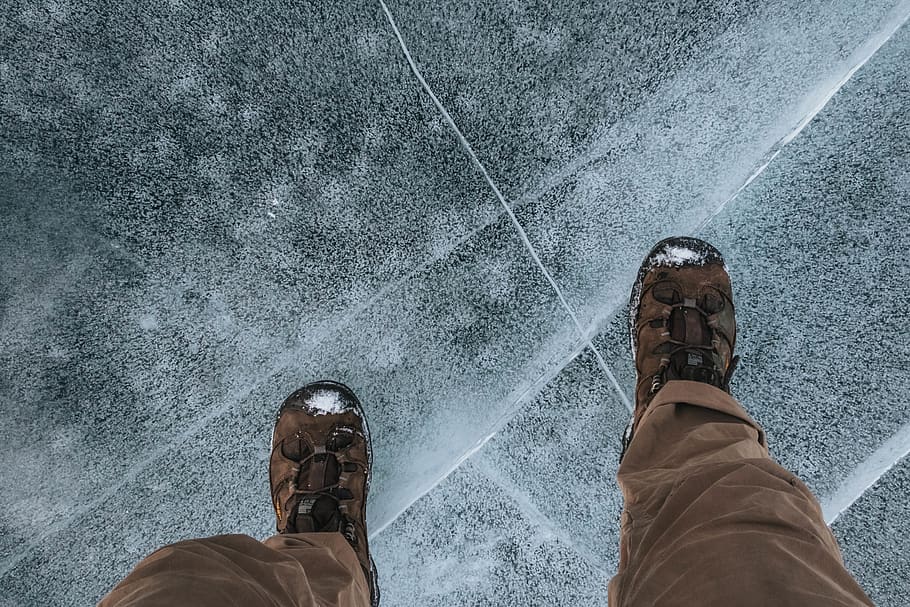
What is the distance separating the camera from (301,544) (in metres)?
0.93

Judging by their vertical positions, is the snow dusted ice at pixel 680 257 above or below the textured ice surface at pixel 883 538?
above

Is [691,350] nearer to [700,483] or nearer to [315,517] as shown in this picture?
[700,483]

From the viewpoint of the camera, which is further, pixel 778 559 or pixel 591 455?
pixel 591 455

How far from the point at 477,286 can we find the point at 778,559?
2.16ft

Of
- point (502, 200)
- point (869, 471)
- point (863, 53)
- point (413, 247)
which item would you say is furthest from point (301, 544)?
point (863, 53)

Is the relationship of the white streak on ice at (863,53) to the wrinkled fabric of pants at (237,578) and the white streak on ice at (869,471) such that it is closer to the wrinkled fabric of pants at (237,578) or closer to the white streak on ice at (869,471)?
the white streak on ice at (869,471)

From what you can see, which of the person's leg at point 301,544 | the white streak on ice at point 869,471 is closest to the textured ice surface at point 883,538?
the white streak on ice at point 869,471

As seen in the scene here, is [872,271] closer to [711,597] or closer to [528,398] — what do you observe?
[528,398]

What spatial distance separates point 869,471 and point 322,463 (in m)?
1.01

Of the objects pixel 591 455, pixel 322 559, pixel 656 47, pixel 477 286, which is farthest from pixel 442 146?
pixel 322 559

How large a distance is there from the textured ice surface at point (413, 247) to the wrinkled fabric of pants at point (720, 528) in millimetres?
243

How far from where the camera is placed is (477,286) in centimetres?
112

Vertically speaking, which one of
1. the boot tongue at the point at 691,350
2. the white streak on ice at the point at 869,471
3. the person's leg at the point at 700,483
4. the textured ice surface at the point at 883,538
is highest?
the person's leg at the point at 700,483

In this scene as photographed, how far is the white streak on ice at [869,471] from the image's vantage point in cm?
107
